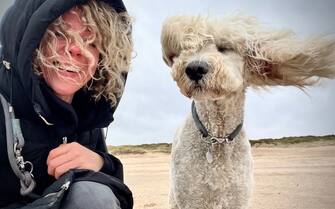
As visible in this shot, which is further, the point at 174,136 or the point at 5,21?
the point at 174,136

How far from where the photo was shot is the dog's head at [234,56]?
3.99 meters

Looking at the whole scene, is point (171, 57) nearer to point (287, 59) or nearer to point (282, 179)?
point (287, 59)

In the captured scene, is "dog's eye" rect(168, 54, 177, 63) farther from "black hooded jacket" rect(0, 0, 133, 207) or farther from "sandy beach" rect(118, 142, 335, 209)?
"sandy beach" rect(118, 142, 335, 209)

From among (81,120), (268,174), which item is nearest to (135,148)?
(268,174)

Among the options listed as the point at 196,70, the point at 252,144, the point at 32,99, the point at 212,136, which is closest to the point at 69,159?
the point at 32,99

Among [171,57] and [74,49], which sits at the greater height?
[74,49]

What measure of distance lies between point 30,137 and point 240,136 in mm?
1849

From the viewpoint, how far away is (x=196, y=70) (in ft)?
13.0

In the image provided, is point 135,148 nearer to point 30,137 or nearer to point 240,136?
point 240,136

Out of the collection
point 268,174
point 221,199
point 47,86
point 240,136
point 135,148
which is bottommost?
point 135,148

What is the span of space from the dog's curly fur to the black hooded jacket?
1.01 meters

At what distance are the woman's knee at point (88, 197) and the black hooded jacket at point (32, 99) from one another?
295 millimetres

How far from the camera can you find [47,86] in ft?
10.2

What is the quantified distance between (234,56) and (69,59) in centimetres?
149
